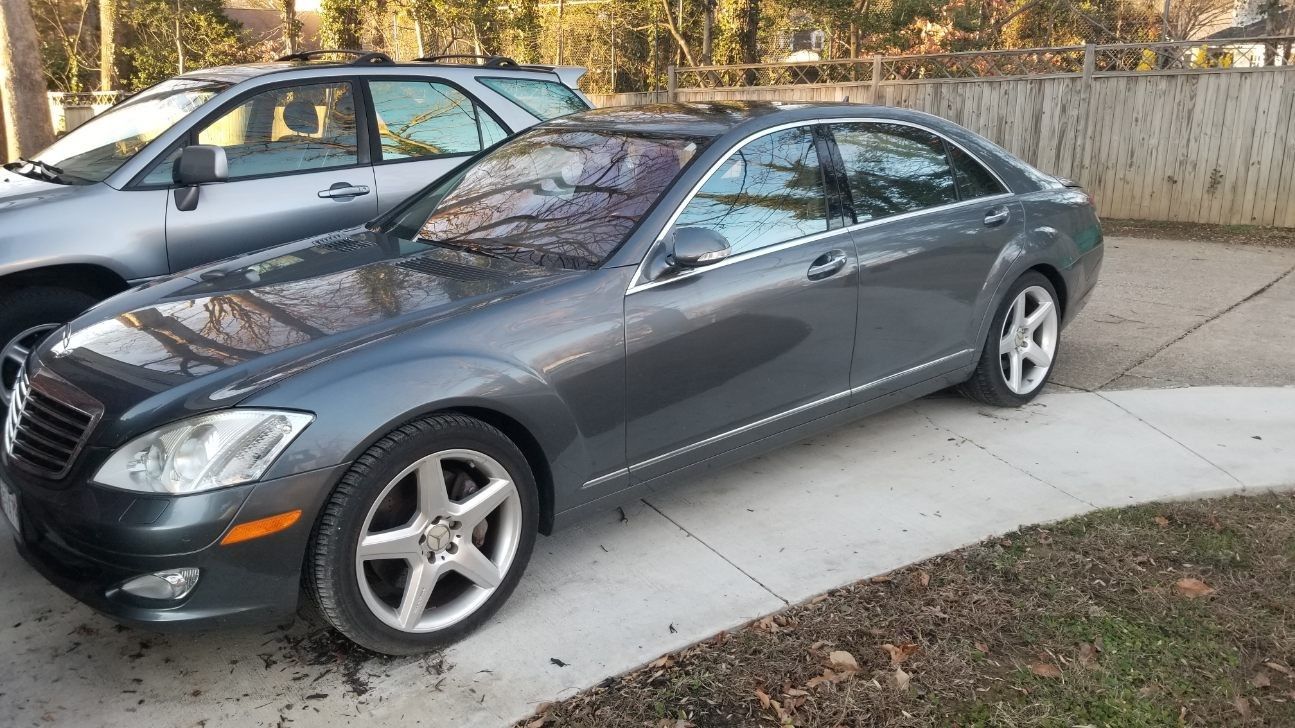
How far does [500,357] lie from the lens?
10.5 ft

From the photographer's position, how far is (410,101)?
5973 millimetres

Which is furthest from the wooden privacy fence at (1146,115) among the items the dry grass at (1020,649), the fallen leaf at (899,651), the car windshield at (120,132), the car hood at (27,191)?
the fallen leaf at (899,651)

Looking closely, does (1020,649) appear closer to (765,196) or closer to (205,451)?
(765,196)

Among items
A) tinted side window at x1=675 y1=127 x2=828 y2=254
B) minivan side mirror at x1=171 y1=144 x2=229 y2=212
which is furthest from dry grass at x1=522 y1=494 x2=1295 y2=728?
minivan side mirror at x1=171 y1=144 x2=229 y2=212

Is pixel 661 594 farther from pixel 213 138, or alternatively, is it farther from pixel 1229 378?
pixel 1229 378

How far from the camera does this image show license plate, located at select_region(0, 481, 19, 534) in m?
3.05

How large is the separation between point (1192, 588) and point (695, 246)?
2.11 meters

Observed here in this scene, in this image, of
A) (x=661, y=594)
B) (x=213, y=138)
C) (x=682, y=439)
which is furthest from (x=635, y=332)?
(x=213, y=138)

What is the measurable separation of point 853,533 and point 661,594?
0.89 metres

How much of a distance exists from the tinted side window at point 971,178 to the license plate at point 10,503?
4.01m

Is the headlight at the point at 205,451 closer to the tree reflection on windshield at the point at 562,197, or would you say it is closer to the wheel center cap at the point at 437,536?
the wheel center cap at the point at 437,536

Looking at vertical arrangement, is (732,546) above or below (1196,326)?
below

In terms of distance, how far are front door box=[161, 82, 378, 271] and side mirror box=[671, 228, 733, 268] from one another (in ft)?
8.56

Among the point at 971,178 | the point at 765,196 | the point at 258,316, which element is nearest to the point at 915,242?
the point at 971,178
